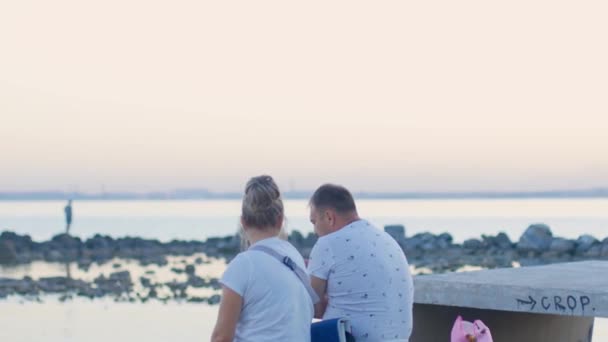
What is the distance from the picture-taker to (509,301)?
6406mm

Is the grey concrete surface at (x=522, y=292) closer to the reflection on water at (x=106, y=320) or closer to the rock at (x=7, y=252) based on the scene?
the reflection on water at (x=106, y=320)

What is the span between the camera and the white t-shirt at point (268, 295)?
3752mm

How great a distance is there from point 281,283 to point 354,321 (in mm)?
608

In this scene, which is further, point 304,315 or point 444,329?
point 444,329

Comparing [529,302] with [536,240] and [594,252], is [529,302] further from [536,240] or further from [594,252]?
[536,240]

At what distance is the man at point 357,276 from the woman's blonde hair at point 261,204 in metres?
0.48

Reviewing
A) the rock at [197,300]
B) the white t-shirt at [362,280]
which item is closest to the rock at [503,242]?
the rock at [197,300]

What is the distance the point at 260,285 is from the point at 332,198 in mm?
621

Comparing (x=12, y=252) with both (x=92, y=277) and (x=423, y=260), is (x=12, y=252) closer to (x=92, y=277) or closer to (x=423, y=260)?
(x=92, y=277)

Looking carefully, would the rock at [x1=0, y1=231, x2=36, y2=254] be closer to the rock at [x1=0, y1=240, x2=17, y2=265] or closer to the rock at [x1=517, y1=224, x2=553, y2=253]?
the rock at [x1=0, y1=240, x2=17, y2=265]

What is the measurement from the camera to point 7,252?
28469mm

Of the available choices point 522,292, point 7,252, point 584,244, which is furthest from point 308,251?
point 522,292

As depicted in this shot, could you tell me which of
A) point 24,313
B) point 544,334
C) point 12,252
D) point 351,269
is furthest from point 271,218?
point 12,252

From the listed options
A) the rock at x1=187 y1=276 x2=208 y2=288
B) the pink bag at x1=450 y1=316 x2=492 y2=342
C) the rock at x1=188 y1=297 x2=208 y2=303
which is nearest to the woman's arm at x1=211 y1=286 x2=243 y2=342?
the pink bag at x1=450 y1=316 x2=492 y2=342
